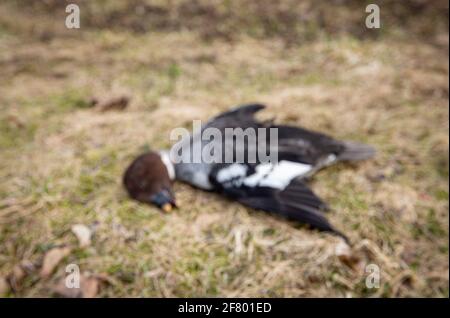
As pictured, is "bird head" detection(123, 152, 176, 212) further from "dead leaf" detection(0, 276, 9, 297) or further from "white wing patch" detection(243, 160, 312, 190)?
"dead leaf" detection(0, 276, 9, 297)

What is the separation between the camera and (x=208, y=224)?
2.66m

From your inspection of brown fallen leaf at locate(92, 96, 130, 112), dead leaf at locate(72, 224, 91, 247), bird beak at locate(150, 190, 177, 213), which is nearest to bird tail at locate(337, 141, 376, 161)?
bird beak at locate(150, 190, 177, 213)

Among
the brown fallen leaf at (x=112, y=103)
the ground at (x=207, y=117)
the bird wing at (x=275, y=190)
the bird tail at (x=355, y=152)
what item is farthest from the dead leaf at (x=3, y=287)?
the bird tail at (x=355, y=152)

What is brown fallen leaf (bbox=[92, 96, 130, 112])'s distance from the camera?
13.1 ft

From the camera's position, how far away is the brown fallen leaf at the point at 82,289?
7.02 ft

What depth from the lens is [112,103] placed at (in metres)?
4.04

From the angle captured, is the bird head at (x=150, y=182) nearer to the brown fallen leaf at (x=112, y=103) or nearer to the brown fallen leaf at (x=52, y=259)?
the brown fallen leaf at (x=52, y=259)

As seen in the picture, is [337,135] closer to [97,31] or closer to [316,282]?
[316,282]

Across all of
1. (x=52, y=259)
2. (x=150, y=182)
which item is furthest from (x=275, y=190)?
(x=52, y=259)

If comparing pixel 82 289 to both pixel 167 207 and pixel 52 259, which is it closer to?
pixel 52 259

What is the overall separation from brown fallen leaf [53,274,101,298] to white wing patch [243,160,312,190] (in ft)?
4.04

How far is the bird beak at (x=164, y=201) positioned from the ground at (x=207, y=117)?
2.6 inches

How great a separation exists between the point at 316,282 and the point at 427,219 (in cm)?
103

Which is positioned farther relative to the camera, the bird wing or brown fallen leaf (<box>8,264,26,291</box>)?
the bird wing
